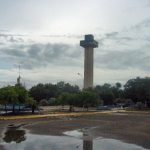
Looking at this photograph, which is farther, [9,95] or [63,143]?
[9,95]

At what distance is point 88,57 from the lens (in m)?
191

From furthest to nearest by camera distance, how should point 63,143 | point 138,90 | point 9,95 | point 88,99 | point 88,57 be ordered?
point 88,57 < point 138,90 < point 88,99 < point 9,95 < point 63,143

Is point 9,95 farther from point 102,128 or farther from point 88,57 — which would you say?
point 88,57

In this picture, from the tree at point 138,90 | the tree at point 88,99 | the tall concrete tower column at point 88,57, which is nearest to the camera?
the tree at point 88,99

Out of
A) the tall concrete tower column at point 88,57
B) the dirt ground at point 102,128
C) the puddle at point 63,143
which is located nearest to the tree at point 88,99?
the dirt ground at point 102,128

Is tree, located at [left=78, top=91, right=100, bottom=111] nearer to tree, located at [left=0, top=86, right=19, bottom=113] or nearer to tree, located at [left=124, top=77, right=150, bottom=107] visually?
tree, located at [left=124, top=77, right=150, bottom=107]

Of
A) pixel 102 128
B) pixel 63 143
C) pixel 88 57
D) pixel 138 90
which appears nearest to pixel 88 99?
pixel 138 90

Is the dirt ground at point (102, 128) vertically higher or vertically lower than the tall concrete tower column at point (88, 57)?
lower

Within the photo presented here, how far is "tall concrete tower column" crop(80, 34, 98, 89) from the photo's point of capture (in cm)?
18404

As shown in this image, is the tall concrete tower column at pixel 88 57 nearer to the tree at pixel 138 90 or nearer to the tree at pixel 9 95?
the tree at pixel 138 90

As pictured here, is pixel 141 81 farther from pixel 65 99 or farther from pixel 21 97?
pixel 21 97

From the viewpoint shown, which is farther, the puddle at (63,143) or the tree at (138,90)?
the tree at (138,90)

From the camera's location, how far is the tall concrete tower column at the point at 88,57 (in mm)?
184038

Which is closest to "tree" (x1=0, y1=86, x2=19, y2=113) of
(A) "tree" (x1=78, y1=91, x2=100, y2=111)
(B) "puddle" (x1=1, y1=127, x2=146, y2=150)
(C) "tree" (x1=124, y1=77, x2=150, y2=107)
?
(B) "puddle" (x1=1, y1=127, x2=146, y2=150)
